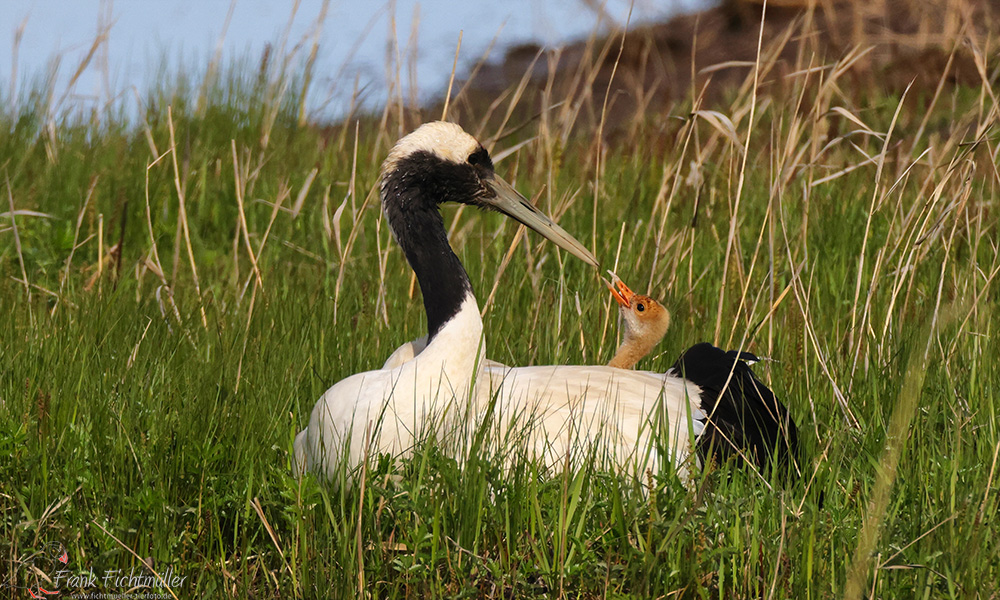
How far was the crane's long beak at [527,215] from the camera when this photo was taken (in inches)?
144

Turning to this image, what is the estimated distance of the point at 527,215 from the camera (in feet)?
12.1

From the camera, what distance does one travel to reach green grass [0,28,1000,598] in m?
2.51

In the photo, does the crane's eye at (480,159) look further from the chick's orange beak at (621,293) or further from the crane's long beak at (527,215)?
the chick's orange beak at (621,293)

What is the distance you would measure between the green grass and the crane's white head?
0.57 metres

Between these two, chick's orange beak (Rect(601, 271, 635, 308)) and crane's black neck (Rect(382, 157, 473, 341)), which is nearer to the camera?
crane's black neck (Rect(382, 157, 473, 341))

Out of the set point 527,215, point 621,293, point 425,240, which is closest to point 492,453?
point 425,240

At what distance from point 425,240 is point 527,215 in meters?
0.44

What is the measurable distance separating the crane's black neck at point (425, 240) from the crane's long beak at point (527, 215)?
215 mm

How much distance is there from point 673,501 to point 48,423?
1.70 meters

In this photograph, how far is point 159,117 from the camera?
7.52 metres

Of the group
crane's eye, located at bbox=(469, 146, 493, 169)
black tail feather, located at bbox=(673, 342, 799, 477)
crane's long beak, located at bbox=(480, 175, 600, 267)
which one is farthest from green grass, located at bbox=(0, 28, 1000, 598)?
crane's eye, located at bbox=(469, 146, 493, 169)

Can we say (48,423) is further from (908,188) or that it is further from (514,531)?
(908,188)

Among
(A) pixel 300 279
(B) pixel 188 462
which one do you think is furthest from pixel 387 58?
(B) pixel 188 462

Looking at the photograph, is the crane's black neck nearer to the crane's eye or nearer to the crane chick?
the crane's eye
